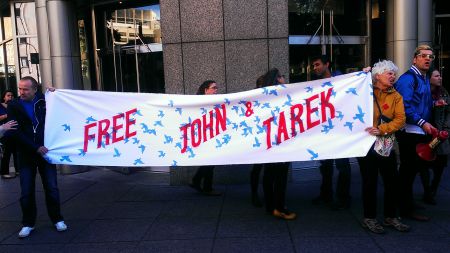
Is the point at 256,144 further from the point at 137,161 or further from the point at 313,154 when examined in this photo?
the point at 137,161

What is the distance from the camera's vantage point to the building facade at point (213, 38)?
22.9ft

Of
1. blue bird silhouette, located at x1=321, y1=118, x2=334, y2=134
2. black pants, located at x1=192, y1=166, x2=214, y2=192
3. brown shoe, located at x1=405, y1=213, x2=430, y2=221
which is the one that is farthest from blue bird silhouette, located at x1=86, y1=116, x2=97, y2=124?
brown shoe, located at x1=405, y1=213, x2=430, y2=221

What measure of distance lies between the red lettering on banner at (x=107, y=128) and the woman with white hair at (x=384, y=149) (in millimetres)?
2829

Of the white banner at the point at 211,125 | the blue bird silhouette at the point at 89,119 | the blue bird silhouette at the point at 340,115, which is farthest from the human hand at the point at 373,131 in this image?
the blue bird silhouette at the point at 89,119

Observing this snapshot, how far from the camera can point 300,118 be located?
5070 millimetres

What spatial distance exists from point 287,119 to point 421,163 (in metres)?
1.66

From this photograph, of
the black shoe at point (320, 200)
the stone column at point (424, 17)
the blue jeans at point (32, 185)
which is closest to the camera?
the blue jeans at point (32, 185)

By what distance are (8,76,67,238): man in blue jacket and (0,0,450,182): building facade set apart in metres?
2.45

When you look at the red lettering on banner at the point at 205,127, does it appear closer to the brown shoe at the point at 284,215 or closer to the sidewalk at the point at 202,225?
the sidewalk at the point at 202,225

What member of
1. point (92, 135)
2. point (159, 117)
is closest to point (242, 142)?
point (159, 117)

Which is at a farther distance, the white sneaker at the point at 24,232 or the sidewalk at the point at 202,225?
the white sneaker at the point at 24,232

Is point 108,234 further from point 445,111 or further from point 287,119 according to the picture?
point 445,111

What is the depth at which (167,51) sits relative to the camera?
7188 mm

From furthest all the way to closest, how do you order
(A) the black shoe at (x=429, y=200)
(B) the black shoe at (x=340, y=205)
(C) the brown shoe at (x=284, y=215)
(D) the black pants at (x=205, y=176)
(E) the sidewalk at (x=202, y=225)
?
(D) the black pants at (x=205, y=176) < (A) the black shoe at (x=429, y=200) < (B) the black shoe at (x=340, y=205) < (C) the brown shoe at (x=284, y=215) < (E) the sidewalk at (x=202, y=225)
